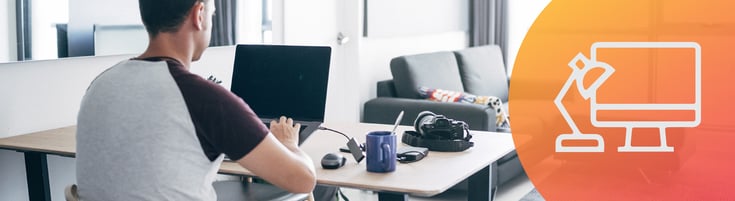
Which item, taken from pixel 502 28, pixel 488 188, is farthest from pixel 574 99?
pixel 488 188

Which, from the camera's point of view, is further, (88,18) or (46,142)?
(88,18)

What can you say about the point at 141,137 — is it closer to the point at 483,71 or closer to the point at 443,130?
the point at 443,130

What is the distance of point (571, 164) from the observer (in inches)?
201

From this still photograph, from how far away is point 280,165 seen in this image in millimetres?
1767

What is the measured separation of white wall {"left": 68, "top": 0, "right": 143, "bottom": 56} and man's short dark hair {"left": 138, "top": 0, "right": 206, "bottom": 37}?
1.28 m

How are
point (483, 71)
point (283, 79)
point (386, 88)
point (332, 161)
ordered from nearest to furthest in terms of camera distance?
1. point (332, 161)
2. point (283, 79)
3. point (386, 88)
4. point (483, 71)

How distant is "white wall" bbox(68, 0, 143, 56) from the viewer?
297cm

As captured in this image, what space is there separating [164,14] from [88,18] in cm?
139

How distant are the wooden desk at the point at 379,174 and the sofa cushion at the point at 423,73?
163cm

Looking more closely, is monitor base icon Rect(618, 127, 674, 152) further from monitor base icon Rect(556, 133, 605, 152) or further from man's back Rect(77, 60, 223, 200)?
man's back Rect(77, 60, 223, 200)

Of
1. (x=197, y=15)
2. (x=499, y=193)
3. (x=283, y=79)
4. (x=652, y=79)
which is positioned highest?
(x=197, y=15)

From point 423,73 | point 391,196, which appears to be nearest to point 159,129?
point 391,196

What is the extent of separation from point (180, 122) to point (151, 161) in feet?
0.31

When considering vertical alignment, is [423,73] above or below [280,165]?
above
